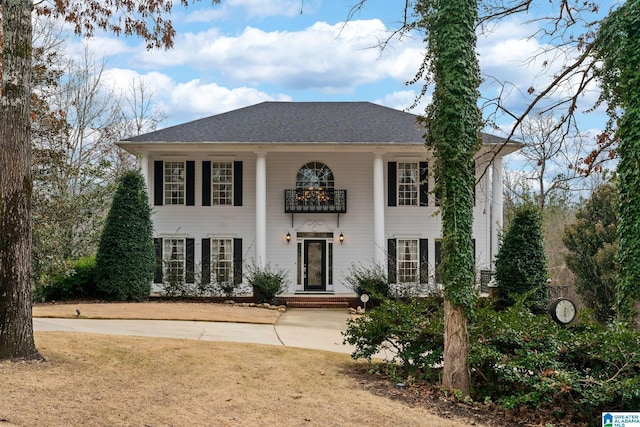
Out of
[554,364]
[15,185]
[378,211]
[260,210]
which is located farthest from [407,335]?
[260,210]

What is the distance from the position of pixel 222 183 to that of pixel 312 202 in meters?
3.45

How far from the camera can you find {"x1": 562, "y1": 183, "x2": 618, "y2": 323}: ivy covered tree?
19422 mm

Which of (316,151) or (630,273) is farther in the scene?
(316,151)

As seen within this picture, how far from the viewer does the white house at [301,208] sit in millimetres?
22047

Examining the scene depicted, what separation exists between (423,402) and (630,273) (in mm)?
3852

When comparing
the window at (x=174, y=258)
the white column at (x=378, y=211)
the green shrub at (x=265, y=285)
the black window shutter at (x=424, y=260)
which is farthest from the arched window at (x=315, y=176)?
the window at (x=174, y=258)

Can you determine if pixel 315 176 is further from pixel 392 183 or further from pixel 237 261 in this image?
pixel 237 261

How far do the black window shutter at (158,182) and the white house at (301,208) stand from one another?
0.04 meters

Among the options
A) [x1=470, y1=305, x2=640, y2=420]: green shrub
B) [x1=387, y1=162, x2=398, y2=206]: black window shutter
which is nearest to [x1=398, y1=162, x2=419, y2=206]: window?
[x1=387, y1=162, x2=398, y2=206]: black window shutter

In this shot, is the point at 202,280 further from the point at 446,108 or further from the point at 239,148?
the point at 446,108

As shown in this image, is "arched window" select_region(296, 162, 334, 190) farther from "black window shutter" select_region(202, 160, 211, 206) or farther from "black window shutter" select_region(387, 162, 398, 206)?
"black window shutter" select_region(202, 160, 211, 206)

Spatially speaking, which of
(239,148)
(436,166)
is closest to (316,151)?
(239,148)

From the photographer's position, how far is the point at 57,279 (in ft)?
61.2

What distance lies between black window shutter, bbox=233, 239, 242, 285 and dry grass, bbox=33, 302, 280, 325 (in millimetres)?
2390
